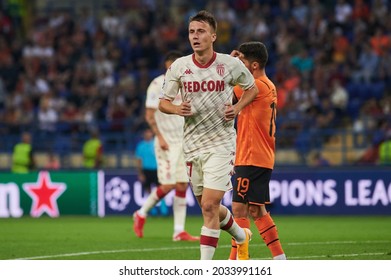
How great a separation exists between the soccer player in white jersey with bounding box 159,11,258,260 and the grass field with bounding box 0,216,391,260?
2035mm

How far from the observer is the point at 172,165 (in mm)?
14516

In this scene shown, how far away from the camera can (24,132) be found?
26.1m

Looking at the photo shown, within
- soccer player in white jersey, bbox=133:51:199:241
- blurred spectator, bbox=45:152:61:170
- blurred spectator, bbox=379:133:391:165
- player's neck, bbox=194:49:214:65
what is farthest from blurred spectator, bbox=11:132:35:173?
player's neck, bbox=194:49:214:65

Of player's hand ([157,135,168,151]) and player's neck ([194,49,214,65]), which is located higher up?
player's neck ([194,49,214,65])

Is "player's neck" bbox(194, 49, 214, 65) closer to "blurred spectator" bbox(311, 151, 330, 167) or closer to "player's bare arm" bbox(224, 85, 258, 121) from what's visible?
"player's bare arm" bbox(224, 85, 258, 121)

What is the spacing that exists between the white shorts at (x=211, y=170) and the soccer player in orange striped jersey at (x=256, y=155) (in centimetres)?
46

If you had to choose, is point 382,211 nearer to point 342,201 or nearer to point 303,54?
point 342,201

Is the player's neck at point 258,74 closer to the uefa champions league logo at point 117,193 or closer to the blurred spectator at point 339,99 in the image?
the uefa champions league logo at point 117,193

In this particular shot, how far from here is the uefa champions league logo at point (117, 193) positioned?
21.3 metres

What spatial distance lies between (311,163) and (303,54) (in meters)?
4.21

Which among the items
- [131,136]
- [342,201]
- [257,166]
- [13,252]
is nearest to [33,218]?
[131,136]

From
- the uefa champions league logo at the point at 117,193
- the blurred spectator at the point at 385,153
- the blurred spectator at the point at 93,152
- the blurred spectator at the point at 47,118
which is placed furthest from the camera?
the blurred spectator at the point at 47,118

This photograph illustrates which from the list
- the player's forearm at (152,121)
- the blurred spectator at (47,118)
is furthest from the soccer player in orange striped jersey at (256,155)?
the blurred spectator at (47,118)

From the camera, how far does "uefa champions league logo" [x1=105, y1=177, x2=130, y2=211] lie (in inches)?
837
